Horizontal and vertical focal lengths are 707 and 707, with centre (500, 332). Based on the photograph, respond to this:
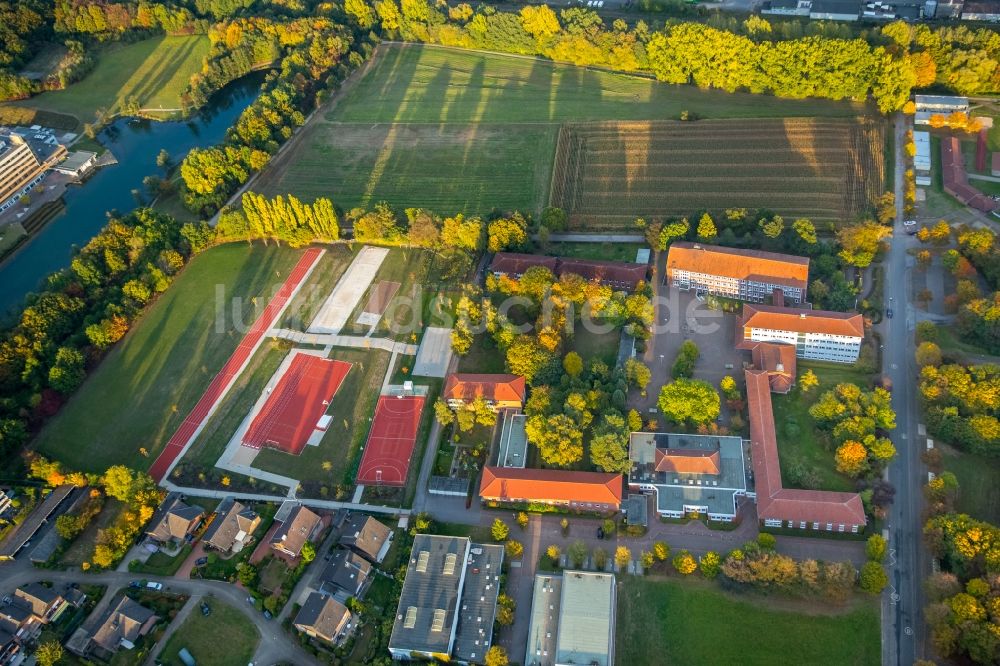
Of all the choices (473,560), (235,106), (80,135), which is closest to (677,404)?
(473,560)

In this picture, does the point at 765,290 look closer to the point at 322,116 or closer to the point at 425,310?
the point at 425,310

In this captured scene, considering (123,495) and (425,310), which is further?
(425,310)

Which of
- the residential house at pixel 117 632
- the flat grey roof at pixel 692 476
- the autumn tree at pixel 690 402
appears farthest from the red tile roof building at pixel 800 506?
the residential house at pixel 117 632

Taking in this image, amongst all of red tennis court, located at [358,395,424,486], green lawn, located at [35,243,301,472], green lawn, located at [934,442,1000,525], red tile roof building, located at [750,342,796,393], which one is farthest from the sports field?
green lawn, located at [934,442,1000,525]

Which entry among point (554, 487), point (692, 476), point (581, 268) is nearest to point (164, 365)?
point (554, 487)

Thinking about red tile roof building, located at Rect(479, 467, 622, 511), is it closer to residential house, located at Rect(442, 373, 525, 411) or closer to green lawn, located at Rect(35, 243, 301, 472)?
residential house, located at Rect(442, 373, 525, 411)
